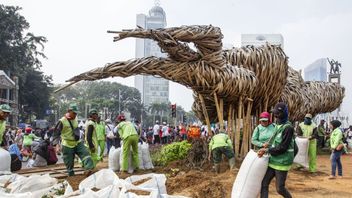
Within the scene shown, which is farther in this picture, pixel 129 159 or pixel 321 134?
pixel 321 134

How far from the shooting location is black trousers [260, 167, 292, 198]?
5.48m

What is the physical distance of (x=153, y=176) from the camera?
5211 millimetres

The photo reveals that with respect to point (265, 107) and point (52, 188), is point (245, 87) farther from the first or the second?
point (52, 188)

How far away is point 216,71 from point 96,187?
16.3 feet

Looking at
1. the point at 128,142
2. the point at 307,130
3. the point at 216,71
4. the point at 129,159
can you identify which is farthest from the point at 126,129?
the point at 307,130

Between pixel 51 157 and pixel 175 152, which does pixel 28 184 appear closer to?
pixel 175 152

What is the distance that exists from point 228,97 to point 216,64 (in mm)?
983

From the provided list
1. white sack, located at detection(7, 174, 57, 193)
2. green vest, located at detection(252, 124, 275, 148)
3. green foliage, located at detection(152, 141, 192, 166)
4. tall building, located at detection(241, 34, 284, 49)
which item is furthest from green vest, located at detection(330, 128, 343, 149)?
tall building, located at detection(241, 34, 284, 49)

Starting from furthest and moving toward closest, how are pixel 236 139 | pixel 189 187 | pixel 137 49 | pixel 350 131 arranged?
pixel 137 49 → pixel 350 131 → pixel 236 139 → pixel 189 187

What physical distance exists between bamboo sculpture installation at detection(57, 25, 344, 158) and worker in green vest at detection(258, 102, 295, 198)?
3.85 metres

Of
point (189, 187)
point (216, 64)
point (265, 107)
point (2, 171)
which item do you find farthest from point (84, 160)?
point (265, 107)

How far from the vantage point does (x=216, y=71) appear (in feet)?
31.8

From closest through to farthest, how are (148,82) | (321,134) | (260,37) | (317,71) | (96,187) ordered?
(96,187), (321,134), (260,37), (317,71), (148,82)

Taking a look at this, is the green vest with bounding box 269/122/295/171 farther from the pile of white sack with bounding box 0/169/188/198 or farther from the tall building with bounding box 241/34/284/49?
the tall building with bounding box 241/34/284/49
